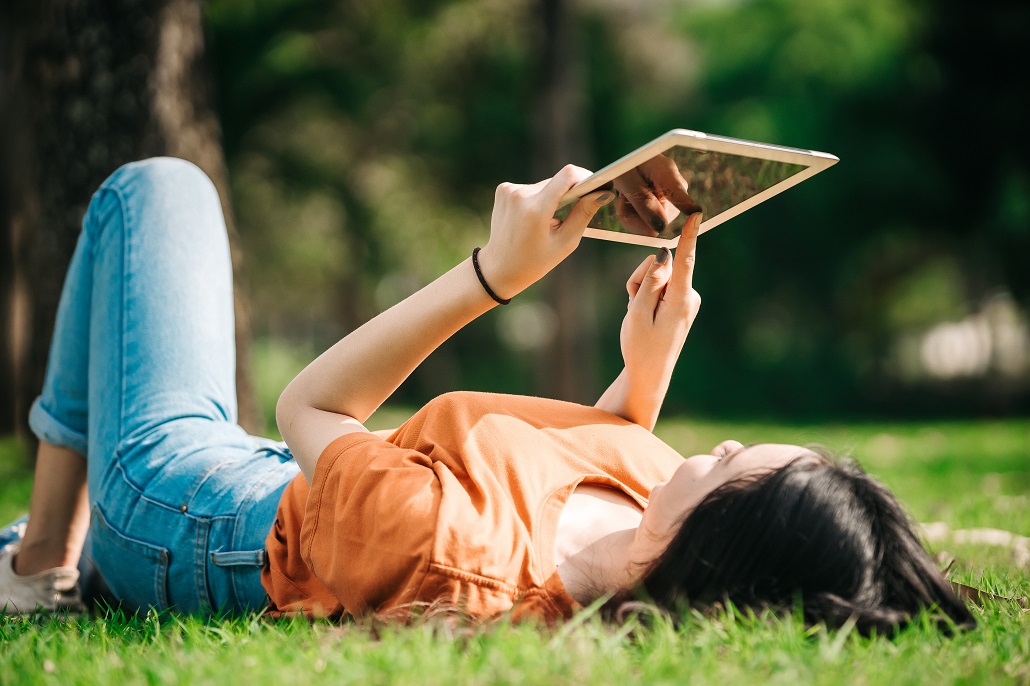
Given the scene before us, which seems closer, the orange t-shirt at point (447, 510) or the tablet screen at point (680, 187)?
the orange t-shirt at point (447, 510)

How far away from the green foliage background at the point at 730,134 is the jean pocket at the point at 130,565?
10.0 meters

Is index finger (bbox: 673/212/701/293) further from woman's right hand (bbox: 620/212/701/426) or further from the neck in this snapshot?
the neck

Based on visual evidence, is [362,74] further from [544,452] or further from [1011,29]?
[544,452]

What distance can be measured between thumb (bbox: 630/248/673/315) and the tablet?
0.05 meters

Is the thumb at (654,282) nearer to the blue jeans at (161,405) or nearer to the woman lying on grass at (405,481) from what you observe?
the woman lying on grass at (405,481)

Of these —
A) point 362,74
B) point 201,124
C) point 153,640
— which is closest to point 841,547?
point 153,640

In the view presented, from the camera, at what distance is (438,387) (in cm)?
1966

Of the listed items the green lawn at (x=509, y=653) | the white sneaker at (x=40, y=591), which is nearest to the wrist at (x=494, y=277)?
the green lawn at (x=509, y=653)

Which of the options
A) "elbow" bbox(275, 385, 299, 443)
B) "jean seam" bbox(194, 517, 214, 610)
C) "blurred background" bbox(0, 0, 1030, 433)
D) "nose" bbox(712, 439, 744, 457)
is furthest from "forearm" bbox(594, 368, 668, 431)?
"blurred background" bbox(0, 0, 1030, 433)

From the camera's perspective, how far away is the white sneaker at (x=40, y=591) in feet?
8.13

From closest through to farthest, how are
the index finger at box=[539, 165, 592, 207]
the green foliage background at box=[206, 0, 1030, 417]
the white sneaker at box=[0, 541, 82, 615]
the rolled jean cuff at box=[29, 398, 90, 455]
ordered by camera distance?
the index finger at box=[539, 165, 592, 207] → the white sneaker at box=[0, 541, 82, 615] → the rolled jean cuff at box=[29, 398, 90, 455] → the green foliage background at box=[206, 0, 1030, 417]

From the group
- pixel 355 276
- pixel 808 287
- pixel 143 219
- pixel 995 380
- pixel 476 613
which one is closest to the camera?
pixel 476 613

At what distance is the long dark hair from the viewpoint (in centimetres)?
180

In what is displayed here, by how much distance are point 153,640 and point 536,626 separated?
798mm
